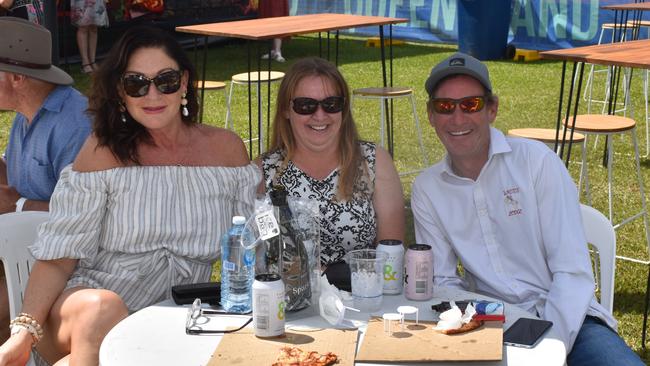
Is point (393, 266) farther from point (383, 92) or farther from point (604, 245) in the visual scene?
point (383, 92)

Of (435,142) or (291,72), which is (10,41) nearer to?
(291,72)

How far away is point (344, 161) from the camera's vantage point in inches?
122

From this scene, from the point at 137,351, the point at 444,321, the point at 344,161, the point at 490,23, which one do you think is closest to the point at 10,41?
the point at 344,161

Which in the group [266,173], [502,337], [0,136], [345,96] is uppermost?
[345,96]

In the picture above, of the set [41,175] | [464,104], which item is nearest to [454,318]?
[464,104]

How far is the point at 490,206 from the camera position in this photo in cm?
288

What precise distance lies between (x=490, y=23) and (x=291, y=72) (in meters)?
10.5

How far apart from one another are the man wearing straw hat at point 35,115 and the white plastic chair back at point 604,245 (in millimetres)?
1801

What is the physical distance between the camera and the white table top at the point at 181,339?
2.12m

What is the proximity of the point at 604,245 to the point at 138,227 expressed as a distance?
1539 millimetres

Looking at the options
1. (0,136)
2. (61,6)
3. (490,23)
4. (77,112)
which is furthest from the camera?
(490,23)

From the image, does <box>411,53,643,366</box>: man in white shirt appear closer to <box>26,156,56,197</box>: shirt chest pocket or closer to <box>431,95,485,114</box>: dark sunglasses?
<box>431,95,485,114</box>: dark sunglasses

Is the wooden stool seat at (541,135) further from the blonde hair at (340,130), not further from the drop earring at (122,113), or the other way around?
the drop earring at (122,113)

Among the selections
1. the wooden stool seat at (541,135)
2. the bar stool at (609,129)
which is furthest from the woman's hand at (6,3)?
the bar stool at (609,129)
